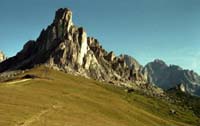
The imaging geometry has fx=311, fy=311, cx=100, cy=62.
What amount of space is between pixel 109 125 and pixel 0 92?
33681 mm

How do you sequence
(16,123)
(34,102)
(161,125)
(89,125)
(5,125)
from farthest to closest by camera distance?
(161,125) < (34,102) < (89,125) < (16,123) < (5,125)

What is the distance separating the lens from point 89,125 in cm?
6750

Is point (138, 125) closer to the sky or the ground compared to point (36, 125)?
closer to the ground

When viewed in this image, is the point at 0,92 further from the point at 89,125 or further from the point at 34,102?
the point at 89,125

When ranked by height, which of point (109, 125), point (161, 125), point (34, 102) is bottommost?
point (161, 125)

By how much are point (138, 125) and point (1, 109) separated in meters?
Result: 47.5

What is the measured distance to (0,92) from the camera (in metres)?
88.1

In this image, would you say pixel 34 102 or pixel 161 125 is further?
pixel 161 125

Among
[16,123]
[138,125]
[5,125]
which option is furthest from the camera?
[138,125]

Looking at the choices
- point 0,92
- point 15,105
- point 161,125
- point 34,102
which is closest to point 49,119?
point 15,105

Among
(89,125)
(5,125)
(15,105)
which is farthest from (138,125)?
(5,125)

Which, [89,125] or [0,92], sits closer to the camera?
[89,125]

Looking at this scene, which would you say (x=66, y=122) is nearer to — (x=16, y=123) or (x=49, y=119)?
(x=49, y=119)

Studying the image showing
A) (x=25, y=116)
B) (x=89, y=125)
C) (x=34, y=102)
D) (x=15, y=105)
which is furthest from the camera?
(x=34, y=102)
